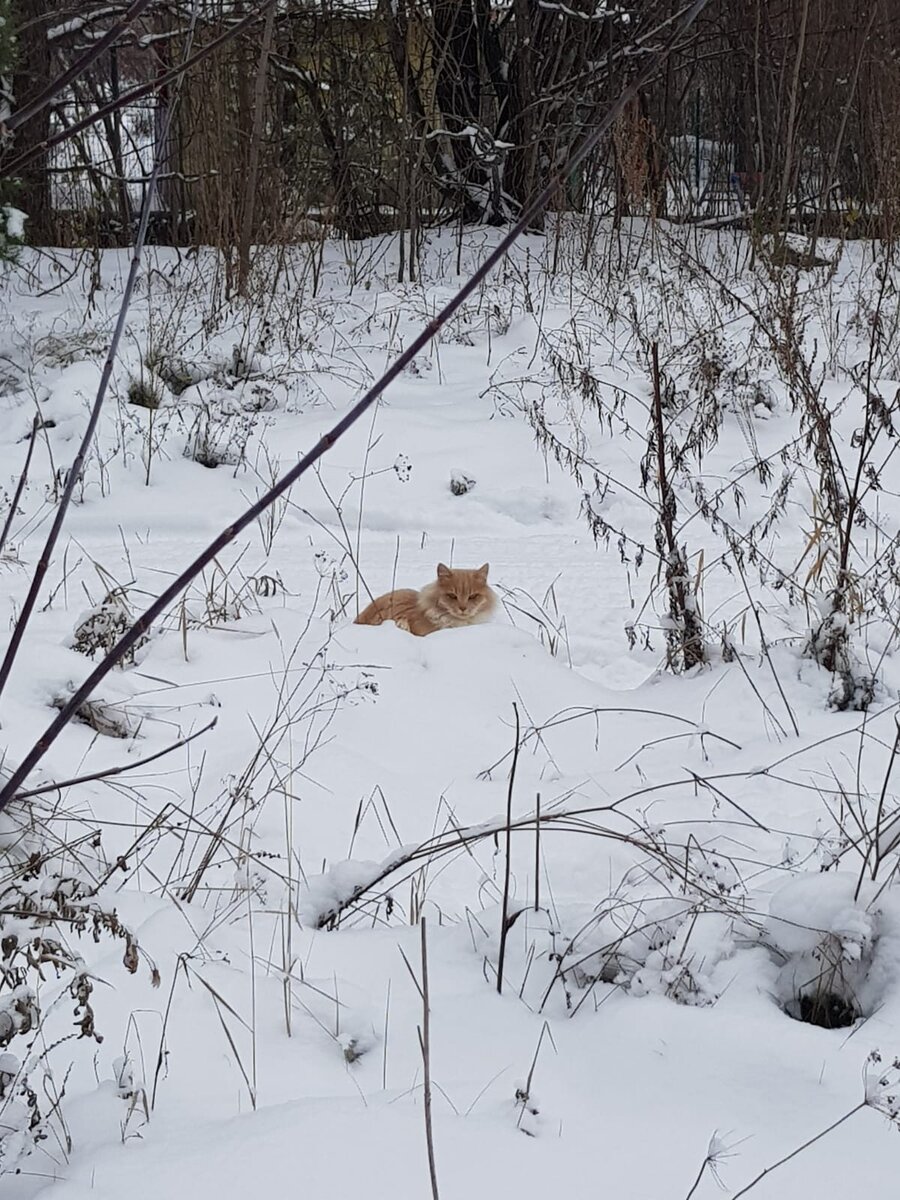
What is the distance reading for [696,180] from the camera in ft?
33.6

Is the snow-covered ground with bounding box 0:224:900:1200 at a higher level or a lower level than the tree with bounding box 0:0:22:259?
lower

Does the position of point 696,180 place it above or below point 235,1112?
above

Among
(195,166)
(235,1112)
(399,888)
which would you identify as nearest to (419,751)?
(399,888)

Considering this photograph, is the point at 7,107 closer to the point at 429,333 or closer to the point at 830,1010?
the point at 830,1010

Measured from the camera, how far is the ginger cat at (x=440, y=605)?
4246 millimetres

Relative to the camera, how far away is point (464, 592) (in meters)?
4.52

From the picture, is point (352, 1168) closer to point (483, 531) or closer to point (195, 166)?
point (483, 531)

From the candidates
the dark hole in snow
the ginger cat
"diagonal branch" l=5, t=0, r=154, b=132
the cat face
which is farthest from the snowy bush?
the cat face

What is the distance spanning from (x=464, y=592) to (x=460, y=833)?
8.52 ft

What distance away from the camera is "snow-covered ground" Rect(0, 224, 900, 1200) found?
134 centimetres

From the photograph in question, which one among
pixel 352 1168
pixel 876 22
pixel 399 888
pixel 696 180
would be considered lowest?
pixel 399 888

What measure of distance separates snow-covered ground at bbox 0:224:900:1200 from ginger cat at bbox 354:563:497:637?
0.14 m

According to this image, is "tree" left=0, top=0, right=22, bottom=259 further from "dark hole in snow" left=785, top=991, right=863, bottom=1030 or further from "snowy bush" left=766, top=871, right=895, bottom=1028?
"dark hole in snow" left=785, top=991, right=863, bottom=1030

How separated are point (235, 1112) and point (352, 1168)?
0.22m
